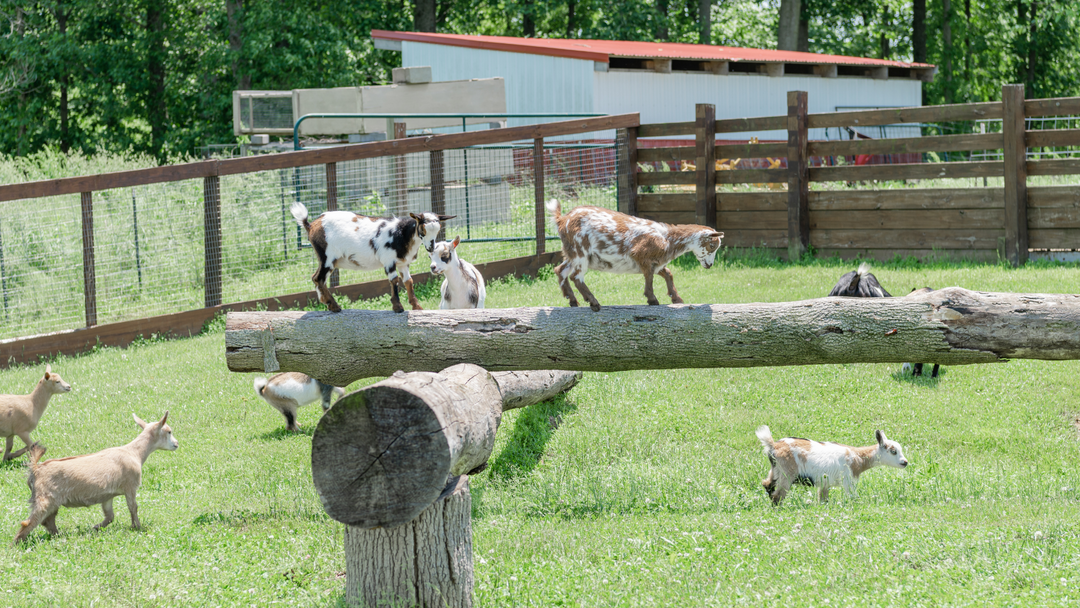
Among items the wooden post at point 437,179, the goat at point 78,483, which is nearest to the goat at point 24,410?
the goat at point 78,483

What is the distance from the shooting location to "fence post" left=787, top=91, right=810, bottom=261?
13.9 m

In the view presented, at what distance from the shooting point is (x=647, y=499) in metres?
6.53

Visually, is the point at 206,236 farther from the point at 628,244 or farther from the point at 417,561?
the point at 417,561

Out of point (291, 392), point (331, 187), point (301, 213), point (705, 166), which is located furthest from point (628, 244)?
point (705, 166)

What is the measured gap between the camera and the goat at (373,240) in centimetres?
625

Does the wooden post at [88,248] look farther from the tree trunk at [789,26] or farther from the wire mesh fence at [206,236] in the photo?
the tree trunk at [789,26]

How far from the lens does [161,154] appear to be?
29.9 meters

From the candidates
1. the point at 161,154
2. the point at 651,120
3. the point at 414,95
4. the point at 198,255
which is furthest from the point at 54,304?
the point at 161,154

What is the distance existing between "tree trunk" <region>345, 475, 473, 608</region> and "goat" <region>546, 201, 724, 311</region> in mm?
2164

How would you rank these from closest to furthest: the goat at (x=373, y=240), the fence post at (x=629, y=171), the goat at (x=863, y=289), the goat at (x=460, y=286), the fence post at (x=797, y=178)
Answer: the goat at (x=373, y=240) → the goat at (x=460, y=286) → the goat at (x=863, y=289) → the fence post at (x=797, y=178) → the fence post at (x=629, y=171)

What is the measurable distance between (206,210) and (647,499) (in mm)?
8261

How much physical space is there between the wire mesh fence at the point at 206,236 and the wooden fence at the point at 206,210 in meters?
0.04

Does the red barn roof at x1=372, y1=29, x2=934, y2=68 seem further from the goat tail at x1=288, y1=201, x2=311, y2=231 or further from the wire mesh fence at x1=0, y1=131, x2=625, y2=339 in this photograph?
the goat tail at x1=288, y1=201, x2=311, y2=231

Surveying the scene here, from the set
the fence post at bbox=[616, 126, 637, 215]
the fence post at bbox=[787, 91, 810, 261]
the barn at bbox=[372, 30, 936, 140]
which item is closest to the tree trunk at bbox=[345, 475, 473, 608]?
the fence post at bbox=[787, 91, 810, 261]
